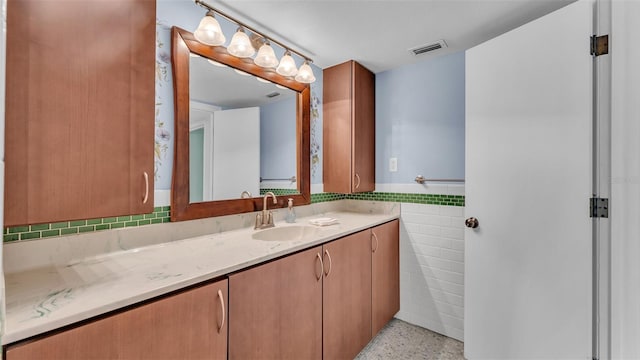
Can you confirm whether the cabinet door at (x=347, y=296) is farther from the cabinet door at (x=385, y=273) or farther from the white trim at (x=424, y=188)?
the white trim at (x=424, y=188)

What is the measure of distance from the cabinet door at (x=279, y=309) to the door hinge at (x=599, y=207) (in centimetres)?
133

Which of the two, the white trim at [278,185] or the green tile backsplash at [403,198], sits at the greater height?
the white trim at [278,185]

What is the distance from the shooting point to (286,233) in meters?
1.74

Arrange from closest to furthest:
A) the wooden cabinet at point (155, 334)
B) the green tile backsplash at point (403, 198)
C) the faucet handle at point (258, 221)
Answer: the wooden cabinet at point (155, 334)
the faucet handle at point (258, 221)
the green tile backsplash at point (403, 198)

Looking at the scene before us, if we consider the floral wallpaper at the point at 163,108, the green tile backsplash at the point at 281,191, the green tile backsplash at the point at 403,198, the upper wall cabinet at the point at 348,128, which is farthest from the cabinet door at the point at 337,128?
the floral wallpaper at the point at 163,108

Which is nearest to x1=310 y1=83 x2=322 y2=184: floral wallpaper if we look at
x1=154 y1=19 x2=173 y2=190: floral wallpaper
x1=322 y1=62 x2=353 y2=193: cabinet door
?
x1=322 y1=62 x2=353 y2=193: cabinet door

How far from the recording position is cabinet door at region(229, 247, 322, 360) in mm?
1032

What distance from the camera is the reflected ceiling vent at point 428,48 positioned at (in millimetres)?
1868

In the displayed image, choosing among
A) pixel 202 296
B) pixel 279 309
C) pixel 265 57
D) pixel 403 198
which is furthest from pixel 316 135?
pixel 202 296

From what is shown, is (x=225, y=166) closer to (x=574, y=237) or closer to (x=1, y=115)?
(x=1, y=115)

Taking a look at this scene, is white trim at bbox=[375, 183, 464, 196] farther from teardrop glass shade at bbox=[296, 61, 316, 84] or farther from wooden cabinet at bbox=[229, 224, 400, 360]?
teardrop glass shade at bbox=[296, 61, 316, 84]

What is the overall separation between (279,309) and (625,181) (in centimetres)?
163

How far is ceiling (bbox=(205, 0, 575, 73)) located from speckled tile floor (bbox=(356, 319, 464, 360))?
2.15 meters

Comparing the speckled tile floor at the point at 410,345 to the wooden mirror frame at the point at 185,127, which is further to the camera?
the speckled tile floor at the point at 410,345
